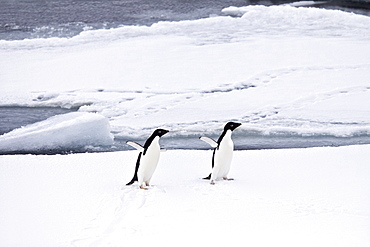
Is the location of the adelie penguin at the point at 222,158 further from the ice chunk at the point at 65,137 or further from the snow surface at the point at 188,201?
the ice chunk at the point at 65,137

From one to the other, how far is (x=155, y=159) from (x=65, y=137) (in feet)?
5.00

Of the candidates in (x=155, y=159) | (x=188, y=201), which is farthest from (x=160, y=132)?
(x=188, y=201)

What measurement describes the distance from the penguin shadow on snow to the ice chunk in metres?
1.29

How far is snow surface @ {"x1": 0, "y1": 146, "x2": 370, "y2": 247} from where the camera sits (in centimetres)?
250

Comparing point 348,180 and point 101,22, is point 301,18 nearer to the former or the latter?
point 101,22

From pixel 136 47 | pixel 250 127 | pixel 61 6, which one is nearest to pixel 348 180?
pixel 250 127

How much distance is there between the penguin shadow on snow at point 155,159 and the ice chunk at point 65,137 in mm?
1290

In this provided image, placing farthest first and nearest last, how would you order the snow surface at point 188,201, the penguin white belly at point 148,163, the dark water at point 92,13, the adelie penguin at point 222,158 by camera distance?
the dark water at point 92,13, the adelie penguin at point 222,158, the penguin white belly at point 148,163, the snow surface at point 188,201

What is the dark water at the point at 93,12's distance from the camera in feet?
27.3

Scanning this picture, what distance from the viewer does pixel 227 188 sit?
10.3ft

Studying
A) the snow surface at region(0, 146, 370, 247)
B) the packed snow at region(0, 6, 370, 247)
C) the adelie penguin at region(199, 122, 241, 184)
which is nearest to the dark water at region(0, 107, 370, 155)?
the packed snow at region(0, 6, 370, 247)

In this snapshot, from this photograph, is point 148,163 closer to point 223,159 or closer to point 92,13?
point 223,159

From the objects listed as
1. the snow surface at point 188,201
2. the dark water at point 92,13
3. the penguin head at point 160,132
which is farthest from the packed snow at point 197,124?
the dark water at point 92,13

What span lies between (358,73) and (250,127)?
195 centimetres
